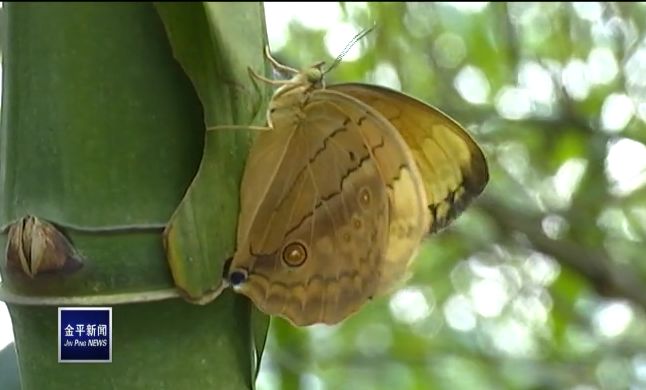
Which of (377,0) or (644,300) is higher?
(377,0)

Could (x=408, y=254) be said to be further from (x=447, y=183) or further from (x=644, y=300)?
(x=644, y=300)

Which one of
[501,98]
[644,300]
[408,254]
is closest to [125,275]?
[408,254]

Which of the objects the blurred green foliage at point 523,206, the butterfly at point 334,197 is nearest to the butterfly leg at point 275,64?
the butterfly at point 334,197

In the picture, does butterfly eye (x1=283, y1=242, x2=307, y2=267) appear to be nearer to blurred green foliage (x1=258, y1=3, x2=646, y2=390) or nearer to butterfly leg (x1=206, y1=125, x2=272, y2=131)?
butterfly leg (x1=206, y1=125, x2=272, y2=131)

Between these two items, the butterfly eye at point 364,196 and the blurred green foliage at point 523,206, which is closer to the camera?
the butterfly eye at point 364,196

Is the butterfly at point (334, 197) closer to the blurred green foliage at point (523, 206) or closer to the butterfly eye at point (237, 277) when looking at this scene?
the butterfly eye at point (237, 277)

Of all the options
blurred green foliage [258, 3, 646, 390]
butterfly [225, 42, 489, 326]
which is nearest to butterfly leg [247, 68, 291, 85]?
butterfly [225, 42, 489, 326]

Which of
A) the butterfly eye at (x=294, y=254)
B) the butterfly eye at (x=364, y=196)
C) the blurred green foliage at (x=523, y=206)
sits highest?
the butterfly eye at (x=364, y=196)
